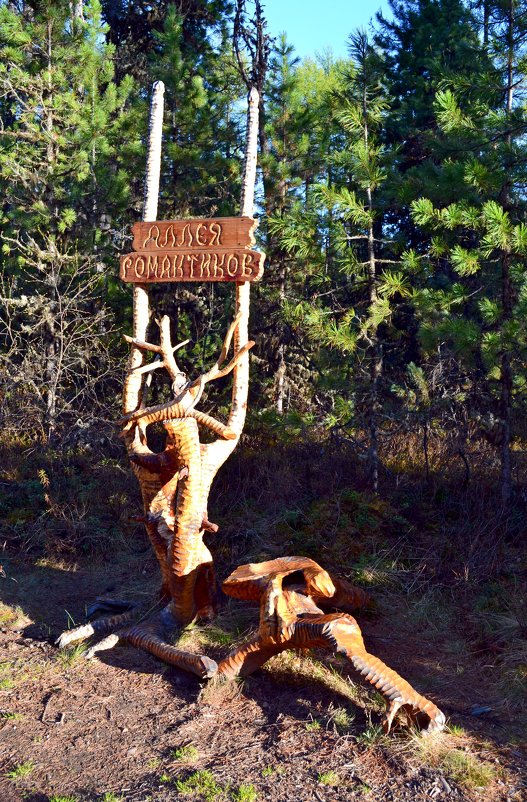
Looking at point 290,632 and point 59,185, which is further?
point 59,185

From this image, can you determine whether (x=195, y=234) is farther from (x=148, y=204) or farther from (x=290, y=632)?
(x=290, y=632)

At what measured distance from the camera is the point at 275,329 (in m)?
9.59

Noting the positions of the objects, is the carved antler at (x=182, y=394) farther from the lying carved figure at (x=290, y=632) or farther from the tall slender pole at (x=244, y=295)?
the lying carved figure at (x=290, y=632)

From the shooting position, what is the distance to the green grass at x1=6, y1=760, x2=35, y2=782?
4.12m

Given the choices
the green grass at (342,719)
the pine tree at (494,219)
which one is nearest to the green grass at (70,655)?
the green grass at (342,719)

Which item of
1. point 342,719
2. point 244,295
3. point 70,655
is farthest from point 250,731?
point 244,295

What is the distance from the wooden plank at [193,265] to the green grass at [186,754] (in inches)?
134

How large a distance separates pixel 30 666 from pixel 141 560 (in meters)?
2.19

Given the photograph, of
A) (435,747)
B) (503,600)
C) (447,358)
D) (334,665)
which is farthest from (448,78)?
(435,747)

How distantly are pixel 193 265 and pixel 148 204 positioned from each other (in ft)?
2.61

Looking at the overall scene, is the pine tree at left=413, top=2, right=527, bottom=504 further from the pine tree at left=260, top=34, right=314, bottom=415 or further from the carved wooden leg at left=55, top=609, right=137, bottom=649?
the carved wooden leg at left=55, top=609, right=137, bottom=649

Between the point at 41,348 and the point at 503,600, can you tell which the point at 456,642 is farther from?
the point at 41,348

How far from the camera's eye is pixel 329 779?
3975 mm

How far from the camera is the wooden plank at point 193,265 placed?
19.6 ft
